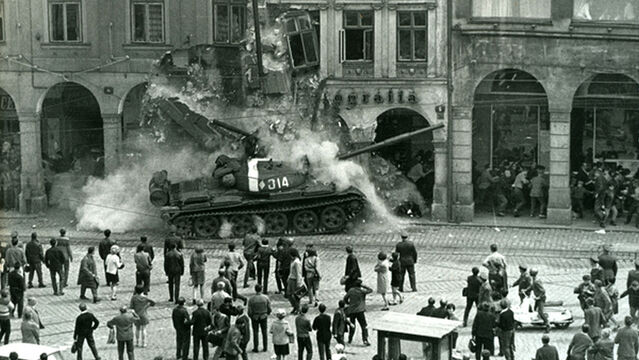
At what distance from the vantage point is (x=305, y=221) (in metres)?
40.5

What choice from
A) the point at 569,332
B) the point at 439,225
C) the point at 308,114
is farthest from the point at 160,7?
the point at 569,332

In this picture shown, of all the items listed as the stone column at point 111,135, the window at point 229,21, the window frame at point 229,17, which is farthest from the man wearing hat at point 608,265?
the stone column at point 111,135

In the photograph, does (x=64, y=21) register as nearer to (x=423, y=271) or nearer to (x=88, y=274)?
(x=88, y=274)

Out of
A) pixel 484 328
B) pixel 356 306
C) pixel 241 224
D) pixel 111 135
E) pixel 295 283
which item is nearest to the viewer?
pixel 484 328

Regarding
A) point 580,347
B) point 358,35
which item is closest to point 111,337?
point 580,347

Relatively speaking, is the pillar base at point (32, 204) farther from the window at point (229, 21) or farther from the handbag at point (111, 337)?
the handbag at point (111, 337)

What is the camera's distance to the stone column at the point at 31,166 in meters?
45.8

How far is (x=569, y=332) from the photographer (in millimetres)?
28797

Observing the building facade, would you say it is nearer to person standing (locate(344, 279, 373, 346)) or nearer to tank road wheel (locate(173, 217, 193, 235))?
tank road wheel (locate(173, 217, 193, 235))

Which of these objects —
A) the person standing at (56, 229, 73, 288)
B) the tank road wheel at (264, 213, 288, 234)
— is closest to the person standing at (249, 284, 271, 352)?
the person standing at (56, 229, 73, 288)

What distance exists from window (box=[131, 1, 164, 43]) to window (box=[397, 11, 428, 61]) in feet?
29.1

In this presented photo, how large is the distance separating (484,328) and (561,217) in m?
17.9

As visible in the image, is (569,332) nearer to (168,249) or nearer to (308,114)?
(168,249)

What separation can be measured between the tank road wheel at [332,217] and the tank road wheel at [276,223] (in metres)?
1.22
